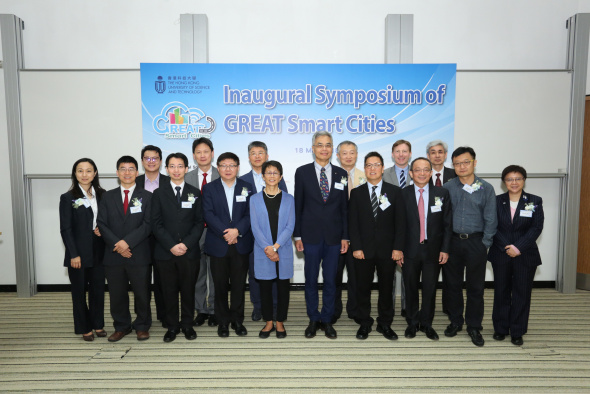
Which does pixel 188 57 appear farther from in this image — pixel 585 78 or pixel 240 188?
pixel 585 78

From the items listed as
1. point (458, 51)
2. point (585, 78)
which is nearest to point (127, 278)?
point (458, 51)

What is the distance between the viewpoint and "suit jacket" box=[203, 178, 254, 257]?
10.6 feet

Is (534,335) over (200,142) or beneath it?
beneath

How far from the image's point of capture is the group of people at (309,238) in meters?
3.16

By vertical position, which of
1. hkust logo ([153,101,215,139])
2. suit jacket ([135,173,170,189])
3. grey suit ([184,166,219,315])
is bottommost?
grey suit ([184,166,219,315])

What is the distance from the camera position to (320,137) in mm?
3277

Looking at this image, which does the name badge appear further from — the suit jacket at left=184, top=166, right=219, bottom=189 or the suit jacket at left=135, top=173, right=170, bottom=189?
the suit jacket at left=135, top=173, right=170, bottom=189

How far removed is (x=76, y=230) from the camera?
3.22m

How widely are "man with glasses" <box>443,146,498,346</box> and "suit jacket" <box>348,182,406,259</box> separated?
1.56 feet

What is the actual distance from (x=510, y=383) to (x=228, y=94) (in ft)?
12.9

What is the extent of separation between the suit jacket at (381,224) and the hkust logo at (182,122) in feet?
7.47

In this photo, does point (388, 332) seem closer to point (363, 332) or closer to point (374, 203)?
point (363, 332)

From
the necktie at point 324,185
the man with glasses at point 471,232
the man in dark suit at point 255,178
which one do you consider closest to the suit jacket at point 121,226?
the man in dark suit at point 255,178

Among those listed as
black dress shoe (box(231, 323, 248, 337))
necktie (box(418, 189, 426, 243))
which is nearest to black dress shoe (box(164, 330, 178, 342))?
black dress shoe (box(231, 323, 248, 337))
